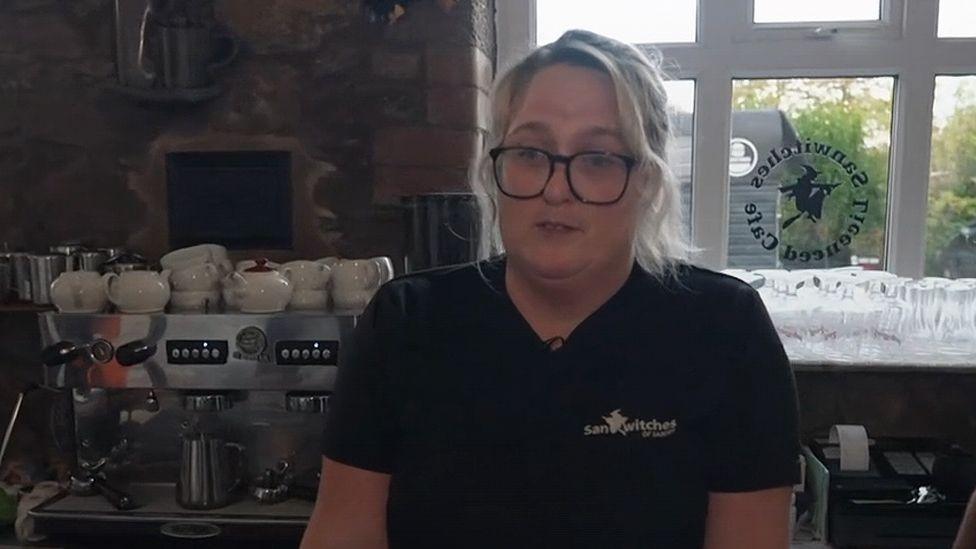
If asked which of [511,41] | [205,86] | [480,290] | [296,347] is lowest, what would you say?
[296,347]

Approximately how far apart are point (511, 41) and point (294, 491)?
3.72ft

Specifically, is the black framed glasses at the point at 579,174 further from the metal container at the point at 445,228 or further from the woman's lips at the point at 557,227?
the metal container at the point at 445,228

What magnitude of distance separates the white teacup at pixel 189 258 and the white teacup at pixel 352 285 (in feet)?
0.86

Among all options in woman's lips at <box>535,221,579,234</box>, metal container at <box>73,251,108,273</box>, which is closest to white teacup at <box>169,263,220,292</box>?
metal container at <box>73,251,108,273</box>

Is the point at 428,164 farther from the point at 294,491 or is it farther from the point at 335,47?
the point at 294,491

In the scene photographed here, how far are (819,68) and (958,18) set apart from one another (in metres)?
0.32

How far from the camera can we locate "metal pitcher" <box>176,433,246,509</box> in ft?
4.84

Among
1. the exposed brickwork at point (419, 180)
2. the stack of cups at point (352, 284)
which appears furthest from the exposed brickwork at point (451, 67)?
the stack of cups at point (352, 284)

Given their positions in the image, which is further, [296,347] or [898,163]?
[898,163]

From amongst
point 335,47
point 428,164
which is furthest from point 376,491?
point 335,47

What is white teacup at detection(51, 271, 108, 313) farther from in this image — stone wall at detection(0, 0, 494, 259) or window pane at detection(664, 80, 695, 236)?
window pane at detection(664, 80, 695, 236)

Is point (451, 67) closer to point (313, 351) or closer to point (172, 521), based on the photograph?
point (313, 351)

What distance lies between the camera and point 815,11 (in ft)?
6.42

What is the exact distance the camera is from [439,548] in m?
0.97
